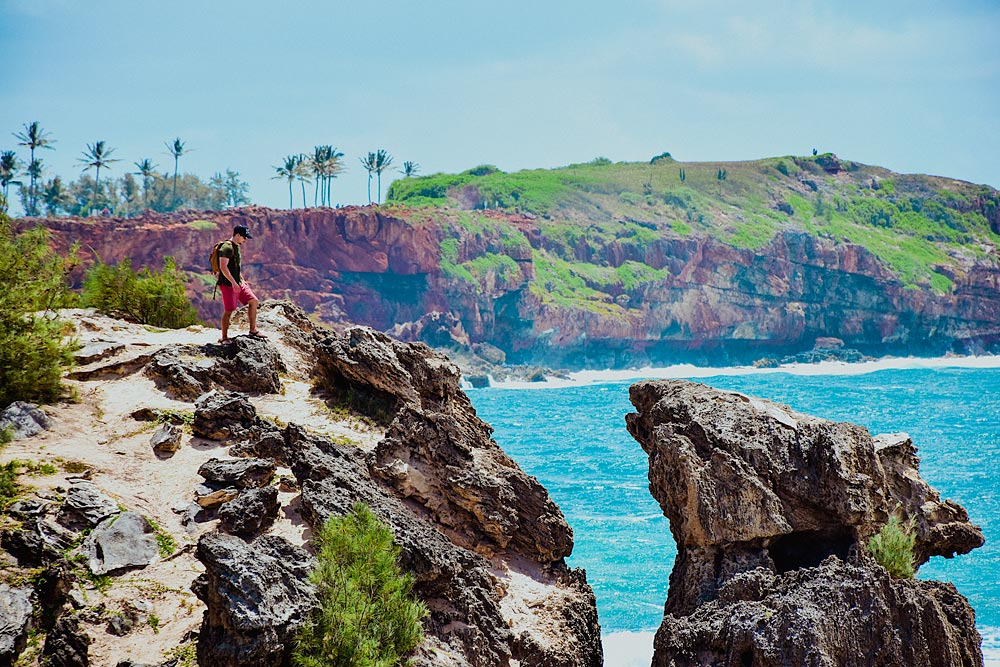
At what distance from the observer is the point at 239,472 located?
11.0m

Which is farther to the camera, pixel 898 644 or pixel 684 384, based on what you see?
pixel 684 384

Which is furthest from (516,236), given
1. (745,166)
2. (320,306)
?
(745,166)

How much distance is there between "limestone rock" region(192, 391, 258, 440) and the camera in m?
12.3

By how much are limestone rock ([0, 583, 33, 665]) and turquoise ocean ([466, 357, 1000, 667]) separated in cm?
1367

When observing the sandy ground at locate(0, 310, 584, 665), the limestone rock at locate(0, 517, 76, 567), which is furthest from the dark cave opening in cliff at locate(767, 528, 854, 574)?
the limestone rock at locate(0, 517, 76, 567)

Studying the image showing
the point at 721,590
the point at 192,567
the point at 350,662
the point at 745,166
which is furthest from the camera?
the point at 745,166

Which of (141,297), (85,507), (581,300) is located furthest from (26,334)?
(581,300)

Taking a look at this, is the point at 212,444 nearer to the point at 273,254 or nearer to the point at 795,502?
the point at 795,502

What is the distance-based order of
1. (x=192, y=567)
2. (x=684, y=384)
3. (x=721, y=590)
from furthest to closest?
1. (x=684, y=384)
2. (x=721, y=590)
3. (x=192, y=567)

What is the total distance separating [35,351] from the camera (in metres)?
11.8

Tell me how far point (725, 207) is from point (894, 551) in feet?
402

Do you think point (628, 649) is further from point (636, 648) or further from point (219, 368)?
point (219, 368)

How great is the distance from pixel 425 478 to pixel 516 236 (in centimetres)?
9725

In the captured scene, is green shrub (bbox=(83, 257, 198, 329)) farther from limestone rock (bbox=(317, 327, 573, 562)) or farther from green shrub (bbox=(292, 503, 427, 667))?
green shrub (bbox=(292, 503, 427, 667))
